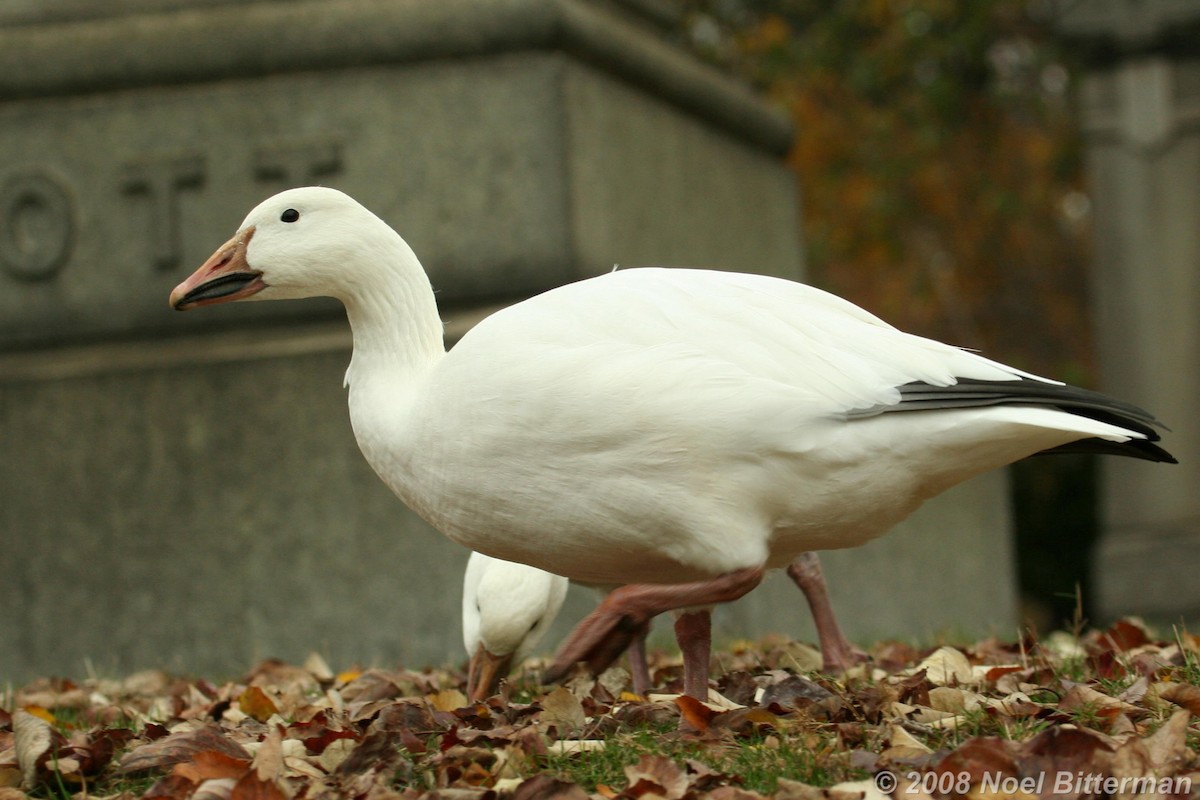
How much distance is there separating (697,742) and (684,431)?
74 centimetres

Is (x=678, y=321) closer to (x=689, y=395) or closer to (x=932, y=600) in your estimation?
(x=689, y=395)

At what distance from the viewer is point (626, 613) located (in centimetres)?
400

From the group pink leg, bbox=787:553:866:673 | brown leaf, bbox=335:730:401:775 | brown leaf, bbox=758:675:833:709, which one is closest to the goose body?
brown leaf, bbox=758:675:833:709

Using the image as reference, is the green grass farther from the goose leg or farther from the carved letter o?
the carved letter o

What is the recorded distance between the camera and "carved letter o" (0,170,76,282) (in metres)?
7.85

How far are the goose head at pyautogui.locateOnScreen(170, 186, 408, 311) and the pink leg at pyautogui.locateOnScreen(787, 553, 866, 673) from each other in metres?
1.75

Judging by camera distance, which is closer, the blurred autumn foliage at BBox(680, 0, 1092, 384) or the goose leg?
the goose leg

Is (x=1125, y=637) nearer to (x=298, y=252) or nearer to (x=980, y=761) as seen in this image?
(x=980, y=761)

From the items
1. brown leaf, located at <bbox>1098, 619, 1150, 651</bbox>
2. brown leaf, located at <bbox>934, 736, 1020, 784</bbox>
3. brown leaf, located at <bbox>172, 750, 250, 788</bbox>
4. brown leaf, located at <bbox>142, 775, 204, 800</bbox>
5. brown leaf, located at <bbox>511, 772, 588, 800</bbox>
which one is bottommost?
brown leaf, located at <bbox>1098, 619, 1150, 651</bbox>

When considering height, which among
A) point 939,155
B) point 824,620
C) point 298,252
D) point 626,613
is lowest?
point 824,620

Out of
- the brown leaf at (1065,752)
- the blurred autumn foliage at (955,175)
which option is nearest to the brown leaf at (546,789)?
the brown leaf at (1065,752)

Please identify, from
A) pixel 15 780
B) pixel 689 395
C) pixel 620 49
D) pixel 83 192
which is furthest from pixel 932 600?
pixel 15 780

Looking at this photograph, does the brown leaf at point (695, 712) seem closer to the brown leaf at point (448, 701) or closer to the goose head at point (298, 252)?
the brown leaf at point (448, 701)

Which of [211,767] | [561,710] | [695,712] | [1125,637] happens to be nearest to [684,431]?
[695,712]
